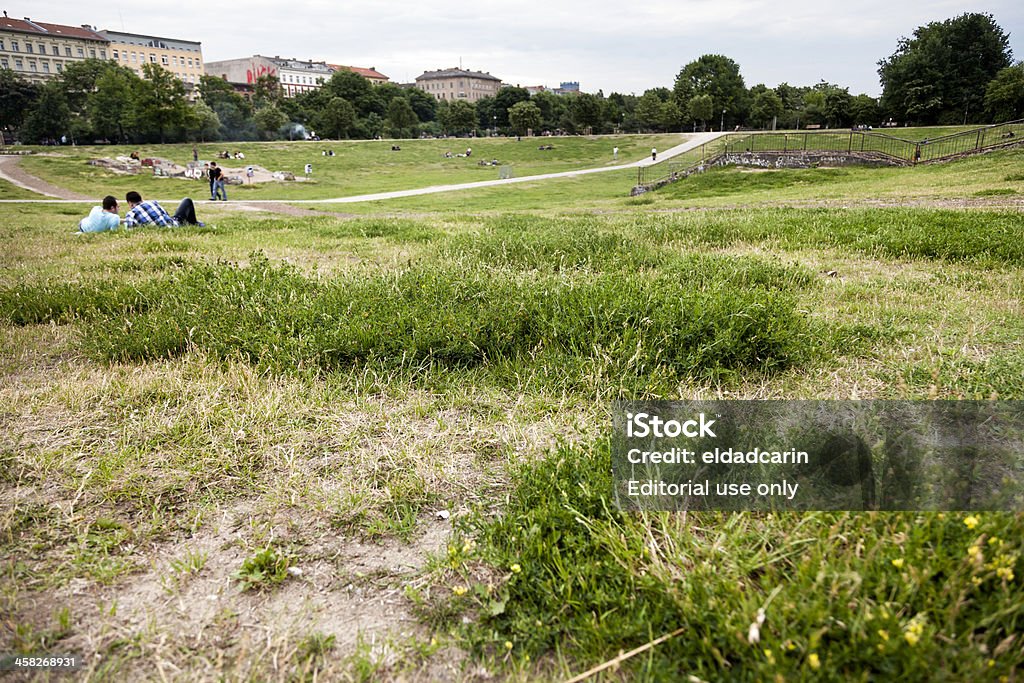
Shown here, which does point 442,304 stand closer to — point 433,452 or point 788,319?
point 433,452

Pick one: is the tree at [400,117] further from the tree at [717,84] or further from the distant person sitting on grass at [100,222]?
the distant person sitting on grass at [100,222]

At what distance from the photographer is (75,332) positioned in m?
5.04

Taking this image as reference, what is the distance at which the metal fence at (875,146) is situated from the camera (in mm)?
32000

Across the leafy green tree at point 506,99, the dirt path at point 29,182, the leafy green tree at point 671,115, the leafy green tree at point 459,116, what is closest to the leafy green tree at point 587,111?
the leafy green tree at point 671,115

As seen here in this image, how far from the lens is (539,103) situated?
371 feet

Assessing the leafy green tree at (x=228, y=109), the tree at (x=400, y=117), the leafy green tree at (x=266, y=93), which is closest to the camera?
the leafy green tree at (x=228, y=109)

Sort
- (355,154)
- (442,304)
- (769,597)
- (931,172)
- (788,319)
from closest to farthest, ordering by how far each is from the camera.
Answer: (769,597)
(788,319)
(442,304)
(931,172)
(355,154)

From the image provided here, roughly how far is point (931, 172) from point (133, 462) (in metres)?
30.2

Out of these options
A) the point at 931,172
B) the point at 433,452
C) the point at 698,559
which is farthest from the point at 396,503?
the point at 931,172

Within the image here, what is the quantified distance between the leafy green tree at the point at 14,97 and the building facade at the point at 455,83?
12120cm

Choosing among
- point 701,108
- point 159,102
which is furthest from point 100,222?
point 701,108

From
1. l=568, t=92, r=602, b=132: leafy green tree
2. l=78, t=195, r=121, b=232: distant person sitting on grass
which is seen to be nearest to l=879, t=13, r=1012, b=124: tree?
l=568, t=92, r=602, b=132: leafy green tree

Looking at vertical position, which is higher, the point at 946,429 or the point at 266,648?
the point at 946,429

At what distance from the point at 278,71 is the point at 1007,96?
527 feet
